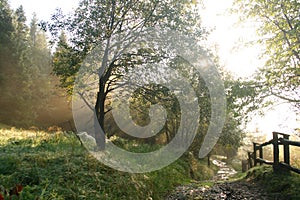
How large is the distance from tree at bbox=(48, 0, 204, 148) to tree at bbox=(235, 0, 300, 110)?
223 centimetres

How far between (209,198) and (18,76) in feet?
102

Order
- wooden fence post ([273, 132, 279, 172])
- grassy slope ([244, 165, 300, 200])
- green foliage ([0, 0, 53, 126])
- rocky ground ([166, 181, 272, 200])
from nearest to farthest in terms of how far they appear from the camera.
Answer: grassy slope ([244, 165, 300, 200])
rocky ground ([166, 181, 272, 200])
wooden fence post ([273, 132, 279, 172])
green foliage ([0, 0, 53, 126])

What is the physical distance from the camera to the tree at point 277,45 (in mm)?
8633

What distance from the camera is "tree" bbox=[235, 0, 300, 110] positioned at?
863 cm

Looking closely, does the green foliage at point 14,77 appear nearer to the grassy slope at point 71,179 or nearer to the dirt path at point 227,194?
the grassy slope at point 71,179

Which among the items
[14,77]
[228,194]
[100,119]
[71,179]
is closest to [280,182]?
[228,194]

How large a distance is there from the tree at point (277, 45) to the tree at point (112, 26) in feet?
7.31

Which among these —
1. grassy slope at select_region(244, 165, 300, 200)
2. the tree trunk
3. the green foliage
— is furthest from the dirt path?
the green foliage

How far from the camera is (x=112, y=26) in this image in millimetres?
9789

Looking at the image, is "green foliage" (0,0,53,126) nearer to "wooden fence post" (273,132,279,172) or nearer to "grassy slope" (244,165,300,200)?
"grassy slope" (244,165,300,200)

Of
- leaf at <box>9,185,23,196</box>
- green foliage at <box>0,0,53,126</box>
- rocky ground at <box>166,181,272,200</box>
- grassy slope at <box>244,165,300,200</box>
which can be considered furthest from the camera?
green foliage at <box>0,0,53,126</box>

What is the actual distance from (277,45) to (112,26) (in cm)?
621

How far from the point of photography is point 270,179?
7.88 meters

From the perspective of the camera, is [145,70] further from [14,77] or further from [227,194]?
[14,77]
